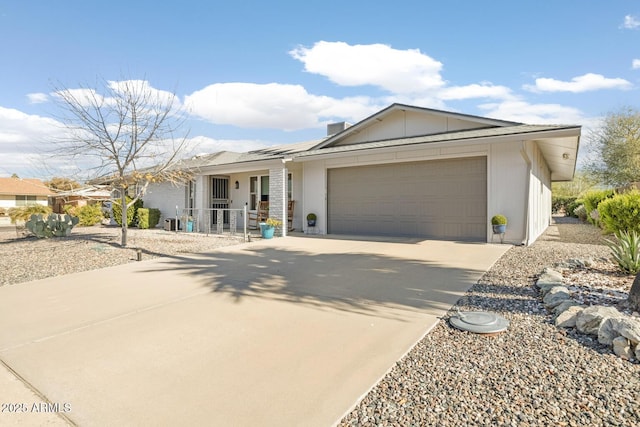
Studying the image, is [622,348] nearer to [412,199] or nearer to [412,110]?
[412,199]

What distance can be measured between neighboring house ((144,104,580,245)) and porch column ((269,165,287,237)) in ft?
0.12

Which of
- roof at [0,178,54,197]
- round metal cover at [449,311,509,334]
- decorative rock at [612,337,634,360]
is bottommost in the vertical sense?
round metal cover at [449,311,509,334]

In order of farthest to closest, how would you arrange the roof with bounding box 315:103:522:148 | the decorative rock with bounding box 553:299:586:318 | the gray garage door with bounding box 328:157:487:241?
the roof with bounding box 315:103:522:148
the gray garage door with bounding box 328:157:487:241
the decorative rock with bounding box 553:299:586:318

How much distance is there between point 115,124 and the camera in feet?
29.7

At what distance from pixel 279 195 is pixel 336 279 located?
7.13m

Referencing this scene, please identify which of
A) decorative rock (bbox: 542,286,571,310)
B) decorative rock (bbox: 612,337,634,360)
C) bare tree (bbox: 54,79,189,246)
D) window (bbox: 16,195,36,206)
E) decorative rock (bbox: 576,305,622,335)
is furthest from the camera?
window (bbox: 16,195,36,206)

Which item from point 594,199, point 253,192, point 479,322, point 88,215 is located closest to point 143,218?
point 88,215

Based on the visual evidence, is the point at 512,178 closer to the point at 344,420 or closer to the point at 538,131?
the point at 538,131

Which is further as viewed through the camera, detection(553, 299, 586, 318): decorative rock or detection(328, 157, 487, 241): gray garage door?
detection(328, 157, 487, 241): gray garage door

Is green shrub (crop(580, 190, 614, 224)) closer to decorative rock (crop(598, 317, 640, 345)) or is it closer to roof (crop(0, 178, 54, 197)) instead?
decorative rock (crop(598, 317, 640, 345))

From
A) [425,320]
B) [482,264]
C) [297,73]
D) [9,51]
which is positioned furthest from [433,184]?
[9,51]

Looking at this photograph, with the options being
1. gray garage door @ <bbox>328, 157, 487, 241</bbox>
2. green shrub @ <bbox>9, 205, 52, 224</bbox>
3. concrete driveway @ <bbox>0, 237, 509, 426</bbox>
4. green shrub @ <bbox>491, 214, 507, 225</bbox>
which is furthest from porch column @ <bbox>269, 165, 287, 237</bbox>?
green shrub @ <bbox>9, 205, 52, 224</bbox>

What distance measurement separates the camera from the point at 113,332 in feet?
11.9

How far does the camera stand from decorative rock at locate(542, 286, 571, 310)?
396 centimetres
